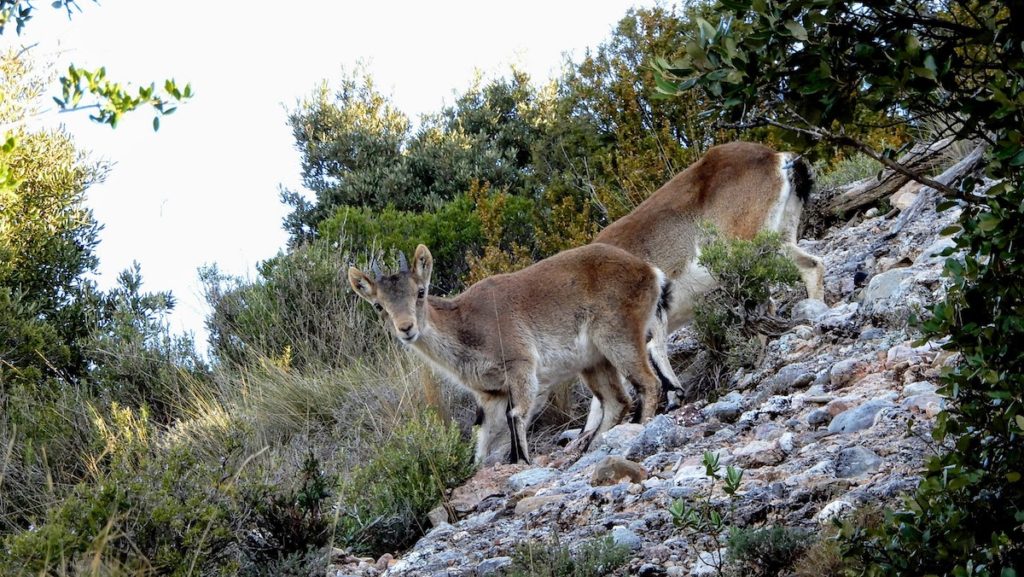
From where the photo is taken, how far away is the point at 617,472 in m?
6.96

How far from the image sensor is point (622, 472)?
695cm

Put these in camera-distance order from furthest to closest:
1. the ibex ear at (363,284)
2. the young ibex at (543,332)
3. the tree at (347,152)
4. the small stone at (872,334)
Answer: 1. the tree at (347,152)
2. the ibex ear at (363,284)
3. the young ibex at (543,332)
4. the small stone at (872,334)

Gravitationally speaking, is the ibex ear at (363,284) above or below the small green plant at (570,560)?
above

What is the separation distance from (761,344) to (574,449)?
1.83 m

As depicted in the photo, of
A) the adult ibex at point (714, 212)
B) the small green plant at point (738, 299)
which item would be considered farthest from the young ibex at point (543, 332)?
the adult ibex at point (714, 212)

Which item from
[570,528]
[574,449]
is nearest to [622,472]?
[570,528]

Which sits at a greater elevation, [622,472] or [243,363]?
[243,363]

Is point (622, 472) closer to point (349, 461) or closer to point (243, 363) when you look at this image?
point (349, 461)

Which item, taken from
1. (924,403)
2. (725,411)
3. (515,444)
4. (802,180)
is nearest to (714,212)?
(802,180)

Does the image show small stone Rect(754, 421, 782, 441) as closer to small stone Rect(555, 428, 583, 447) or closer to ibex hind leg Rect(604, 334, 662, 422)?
ibex hind leg Rect(604, 334, 662, 422)

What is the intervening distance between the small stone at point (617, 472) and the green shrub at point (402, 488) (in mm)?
941

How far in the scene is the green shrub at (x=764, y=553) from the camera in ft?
16.0

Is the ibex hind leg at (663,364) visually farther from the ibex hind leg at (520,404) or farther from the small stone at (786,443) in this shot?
the small stone at (786,443)

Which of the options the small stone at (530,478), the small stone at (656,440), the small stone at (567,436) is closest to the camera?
the small stone at (656,440)
